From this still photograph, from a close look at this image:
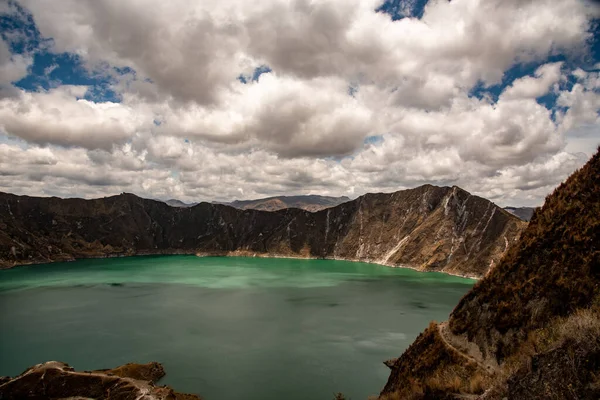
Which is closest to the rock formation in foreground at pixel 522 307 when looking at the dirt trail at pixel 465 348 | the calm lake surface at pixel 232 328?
the dirt trail at pixel 465 348

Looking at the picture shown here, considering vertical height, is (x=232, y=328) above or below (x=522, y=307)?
below

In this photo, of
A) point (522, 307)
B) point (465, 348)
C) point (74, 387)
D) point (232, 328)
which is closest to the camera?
point (522, 307)

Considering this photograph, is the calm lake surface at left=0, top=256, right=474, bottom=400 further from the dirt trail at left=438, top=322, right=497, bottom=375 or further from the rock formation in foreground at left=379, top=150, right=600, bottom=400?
the rock formation in foreground at left=379, top=150, right=600, bottom=400

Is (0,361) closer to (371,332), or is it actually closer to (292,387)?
(292,387)

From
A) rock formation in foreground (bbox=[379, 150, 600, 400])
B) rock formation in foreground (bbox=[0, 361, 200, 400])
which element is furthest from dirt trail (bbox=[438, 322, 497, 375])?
rock formation in foreground (bbox=[0, 361, 200, 400])

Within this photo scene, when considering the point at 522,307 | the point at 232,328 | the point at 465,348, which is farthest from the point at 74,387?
the point at 522,307

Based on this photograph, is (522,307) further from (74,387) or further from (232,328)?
(232,328)

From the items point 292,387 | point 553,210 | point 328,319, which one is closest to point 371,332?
point 328,319
